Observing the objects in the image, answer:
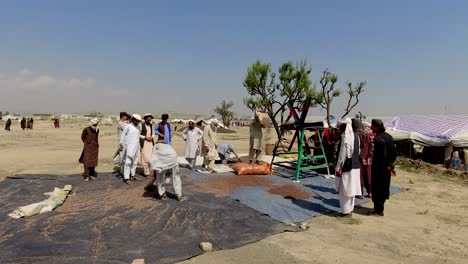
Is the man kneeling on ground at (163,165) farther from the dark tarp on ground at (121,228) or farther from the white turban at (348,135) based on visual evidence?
the white turban at (348,135)

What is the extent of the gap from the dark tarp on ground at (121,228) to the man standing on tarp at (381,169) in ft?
6.81

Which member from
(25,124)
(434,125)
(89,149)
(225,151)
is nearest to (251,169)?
(225,151)

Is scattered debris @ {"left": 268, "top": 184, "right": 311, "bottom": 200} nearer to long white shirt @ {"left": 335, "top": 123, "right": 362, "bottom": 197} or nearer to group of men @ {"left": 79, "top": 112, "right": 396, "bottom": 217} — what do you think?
group of men @ {"left": 79, "top": 112, "right": 396, "bottom": 217}

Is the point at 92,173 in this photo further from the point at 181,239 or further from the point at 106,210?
the point at 181,239

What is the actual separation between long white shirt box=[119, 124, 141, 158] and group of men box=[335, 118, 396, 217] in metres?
4.76

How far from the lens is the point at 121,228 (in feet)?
15.0

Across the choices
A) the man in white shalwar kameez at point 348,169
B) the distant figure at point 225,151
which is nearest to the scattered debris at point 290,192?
the man in white shalwar kameez at point 348,169

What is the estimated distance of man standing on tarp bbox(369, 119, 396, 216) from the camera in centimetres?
579

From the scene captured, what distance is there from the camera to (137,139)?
7.73 metres

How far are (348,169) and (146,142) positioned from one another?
534 cm

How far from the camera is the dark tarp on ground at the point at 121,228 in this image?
3.77m

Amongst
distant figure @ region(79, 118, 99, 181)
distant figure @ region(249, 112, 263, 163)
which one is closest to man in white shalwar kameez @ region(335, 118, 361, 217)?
distant figure @ region(249, 112, 263, 163)

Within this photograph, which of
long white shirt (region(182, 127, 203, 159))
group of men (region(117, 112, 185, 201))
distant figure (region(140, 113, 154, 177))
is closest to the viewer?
group of men (region(117, 112, 185, 201))

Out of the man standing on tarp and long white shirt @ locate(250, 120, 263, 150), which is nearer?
the man standing on tarp
